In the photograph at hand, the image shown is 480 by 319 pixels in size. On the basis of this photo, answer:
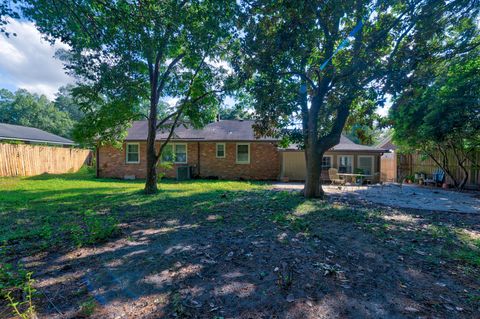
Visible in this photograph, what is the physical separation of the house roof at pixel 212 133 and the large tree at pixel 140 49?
14.9ft

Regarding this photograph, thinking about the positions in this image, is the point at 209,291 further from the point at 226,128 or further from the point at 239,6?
the point at 226,128

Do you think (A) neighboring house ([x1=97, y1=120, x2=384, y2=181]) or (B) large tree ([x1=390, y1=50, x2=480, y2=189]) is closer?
(B) large tree ([x1=390, y1=50, x2=480, y2=189])

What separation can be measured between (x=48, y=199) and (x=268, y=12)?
9.50 meters

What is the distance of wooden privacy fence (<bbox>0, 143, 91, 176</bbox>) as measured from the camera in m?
13.7

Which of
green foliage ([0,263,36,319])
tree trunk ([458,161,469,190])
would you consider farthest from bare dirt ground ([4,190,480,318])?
tree trunk ([458,161,469,190])

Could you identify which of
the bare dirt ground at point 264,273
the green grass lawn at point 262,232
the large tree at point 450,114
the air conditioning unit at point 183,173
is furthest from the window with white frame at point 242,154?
the bare dirt ground at point 264,273

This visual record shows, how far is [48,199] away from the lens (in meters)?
8.14

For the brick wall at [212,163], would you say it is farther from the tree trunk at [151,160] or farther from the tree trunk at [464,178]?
the tree trunk at [464,178]

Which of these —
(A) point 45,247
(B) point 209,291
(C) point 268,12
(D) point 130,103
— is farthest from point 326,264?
(D) point 130,103

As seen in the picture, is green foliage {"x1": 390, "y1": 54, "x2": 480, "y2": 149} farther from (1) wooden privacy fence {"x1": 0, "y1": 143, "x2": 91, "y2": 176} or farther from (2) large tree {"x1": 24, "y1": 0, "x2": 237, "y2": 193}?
(1) wooden privacy fence {"x1": 0, "y1": 143, "x2": 91, "y2": 176}

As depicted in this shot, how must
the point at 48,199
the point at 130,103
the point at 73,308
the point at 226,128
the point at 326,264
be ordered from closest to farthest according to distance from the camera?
the point at 73,308 < the point at 326,264 < the point at 48,199 < the point at 130,103 < the point at 226,128

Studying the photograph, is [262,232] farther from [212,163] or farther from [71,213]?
[212,163]

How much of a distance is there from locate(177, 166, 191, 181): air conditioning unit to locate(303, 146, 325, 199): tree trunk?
28.1ft

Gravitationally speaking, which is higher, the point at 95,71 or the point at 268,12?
the point at 268,12
